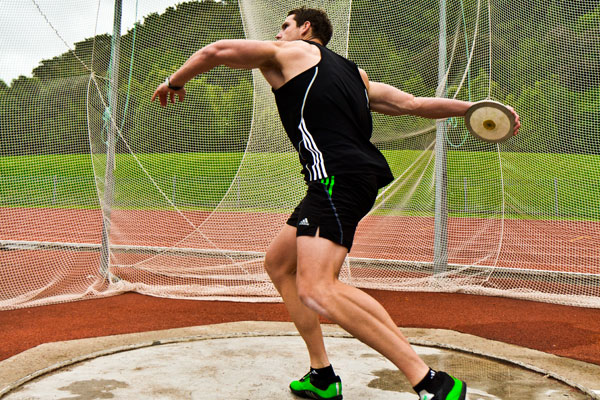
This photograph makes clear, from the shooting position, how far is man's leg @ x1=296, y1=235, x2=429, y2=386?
261 cm

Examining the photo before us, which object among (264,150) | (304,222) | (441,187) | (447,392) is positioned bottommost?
(447,392)

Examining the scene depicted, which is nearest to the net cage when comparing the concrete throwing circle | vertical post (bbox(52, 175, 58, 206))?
vertical post (bbox(52, 175, 58, 206))

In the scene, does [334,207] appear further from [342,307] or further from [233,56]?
[233,56]

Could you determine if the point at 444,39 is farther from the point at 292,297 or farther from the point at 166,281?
the point at 292,297

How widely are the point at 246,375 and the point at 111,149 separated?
4275 millimetres

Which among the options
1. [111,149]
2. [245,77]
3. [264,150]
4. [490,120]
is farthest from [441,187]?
[490,120]

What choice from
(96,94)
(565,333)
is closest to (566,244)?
(565,333)

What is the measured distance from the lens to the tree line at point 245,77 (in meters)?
6.27

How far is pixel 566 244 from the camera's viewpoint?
24.0ft

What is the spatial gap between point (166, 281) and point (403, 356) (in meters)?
4.71

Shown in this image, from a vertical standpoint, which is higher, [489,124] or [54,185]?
[489,124]

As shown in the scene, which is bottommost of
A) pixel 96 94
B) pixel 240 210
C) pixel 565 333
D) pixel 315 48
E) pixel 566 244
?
pixel 565 333

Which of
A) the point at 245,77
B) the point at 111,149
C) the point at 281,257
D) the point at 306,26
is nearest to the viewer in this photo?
the point at 306,26

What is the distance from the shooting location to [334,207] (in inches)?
105
